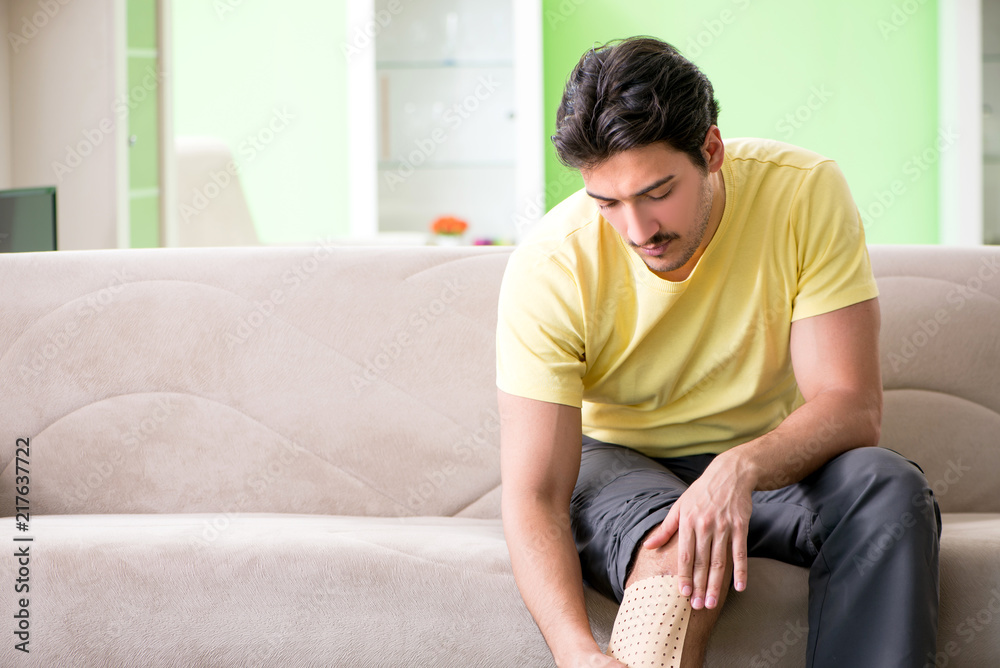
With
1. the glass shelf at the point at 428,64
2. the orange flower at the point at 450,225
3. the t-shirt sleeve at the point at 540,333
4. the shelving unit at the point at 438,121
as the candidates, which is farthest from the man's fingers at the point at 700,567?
the glass shelf at the point at 428,64

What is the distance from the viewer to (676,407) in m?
1.35

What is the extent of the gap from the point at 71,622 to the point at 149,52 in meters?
2.11

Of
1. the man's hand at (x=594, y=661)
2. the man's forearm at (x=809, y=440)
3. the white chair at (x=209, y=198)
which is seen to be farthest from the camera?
the white chair at (x=209, y=198)

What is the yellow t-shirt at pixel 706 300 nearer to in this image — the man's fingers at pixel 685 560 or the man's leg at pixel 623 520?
the man's leg at pixel 623 520

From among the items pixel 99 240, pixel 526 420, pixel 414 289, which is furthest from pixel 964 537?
pixel 99 240

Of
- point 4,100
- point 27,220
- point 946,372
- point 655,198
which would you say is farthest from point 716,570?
point 4,100

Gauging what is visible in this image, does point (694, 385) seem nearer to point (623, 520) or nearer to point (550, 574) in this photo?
point (623, 520)

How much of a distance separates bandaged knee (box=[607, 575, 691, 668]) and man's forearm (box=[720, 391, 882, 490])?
0.19m

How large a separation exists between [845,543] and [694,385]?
345 mm

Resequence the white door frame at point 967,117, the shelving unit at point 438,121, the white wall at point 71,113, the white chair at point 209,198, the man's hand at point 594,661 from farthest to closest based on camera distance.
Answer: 1. the shelving unit at point 438,121
2. the white chair at point 209,198
3. the white door frame at point 967,117
4. the white wall at point 71,113
5. the man's hand at point 594,661

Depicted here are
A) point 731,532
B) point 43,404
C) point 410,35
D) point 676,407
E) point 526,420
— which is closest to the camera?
point 731,532

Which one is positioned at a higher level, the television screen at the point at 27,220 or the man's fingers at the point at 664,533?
the television screen at the point at 27,220

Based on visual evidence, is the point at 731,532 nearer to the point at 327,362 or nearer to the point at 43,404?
the point at 327,362

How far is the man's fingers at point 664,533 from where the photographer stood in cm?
106
